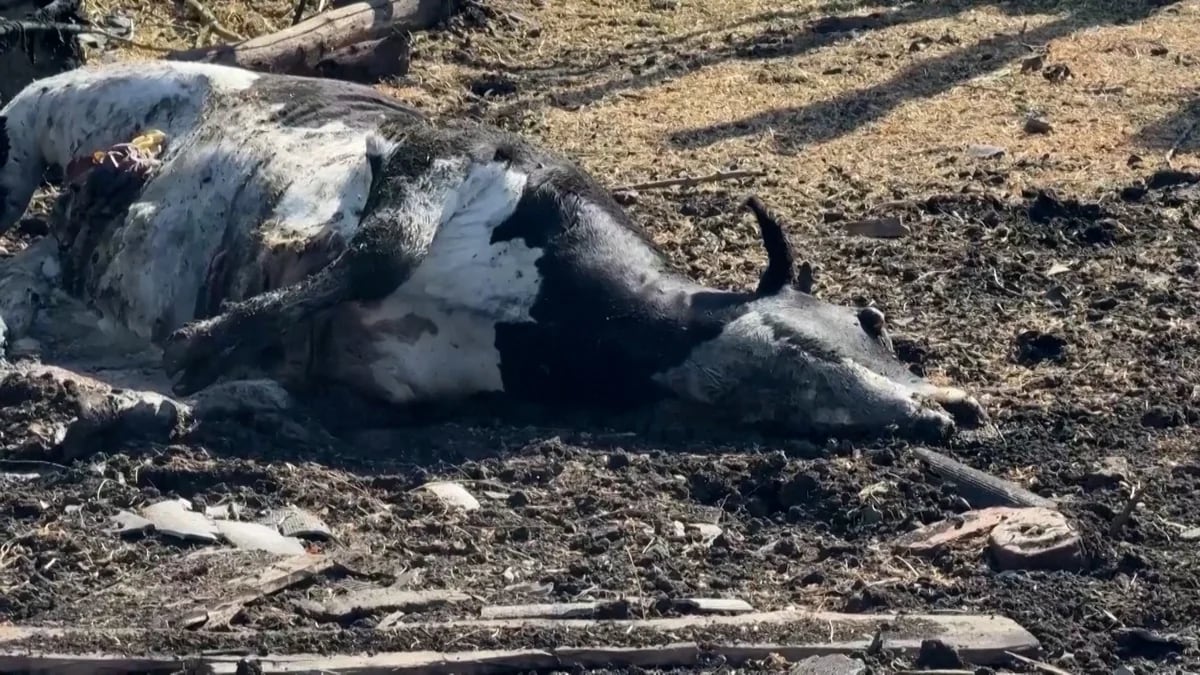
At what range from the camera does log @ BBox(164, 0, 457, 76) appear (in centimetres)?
912

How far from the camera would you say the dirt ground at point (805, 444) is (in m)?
4.57

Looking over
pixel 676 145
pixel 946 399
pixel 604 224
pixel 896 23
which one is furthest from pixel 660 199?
pixel 896 23

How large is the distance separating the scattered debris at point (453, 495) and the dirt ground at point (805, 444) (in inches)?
1.6

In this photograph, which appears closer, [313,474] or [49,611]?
[49,611]

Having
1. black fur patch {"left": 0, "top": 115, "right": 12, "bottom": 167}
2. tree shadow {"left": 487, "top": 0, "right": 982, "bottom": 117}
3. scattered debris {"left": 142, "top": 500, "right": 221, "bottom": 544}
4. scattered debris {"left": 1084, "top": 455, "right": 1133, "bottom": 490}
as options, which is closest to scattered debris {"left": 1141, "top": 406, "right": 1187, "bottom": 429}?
scattered debris {"left": 1084, "top": 455, "right": 1133, "bottom": 490}

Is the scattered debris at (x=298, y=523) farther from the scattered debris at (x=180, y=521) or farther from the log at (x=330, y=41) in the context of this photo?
the log at (x=330, y=41)

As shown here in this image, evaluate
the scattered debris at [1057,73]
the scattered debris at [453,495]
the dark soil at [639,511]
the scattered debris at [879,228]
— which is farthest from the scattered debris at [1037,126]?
the scattered debris at [453,495]

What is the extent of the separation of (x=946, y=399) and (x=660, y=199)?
2.80m

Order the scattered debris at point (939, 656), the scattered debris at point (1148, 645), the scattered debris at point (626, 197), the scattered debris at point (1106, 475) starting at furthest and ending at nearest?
the scattered debris at point (626, 197), the scattered debris at point (1106, 475), the scattered debris at point (1148, 645), the scattered debris at point (939, 656)

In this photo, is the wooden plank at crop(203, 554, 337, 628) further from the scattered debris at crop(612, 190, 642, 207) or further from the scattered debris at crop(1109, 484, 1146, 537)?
the scattered debris at crop(612, 190, 642, 207)

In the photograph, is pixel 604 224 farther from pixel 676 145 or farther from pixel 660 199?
pixel 676 145

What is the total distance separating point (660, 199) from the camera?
8.25m

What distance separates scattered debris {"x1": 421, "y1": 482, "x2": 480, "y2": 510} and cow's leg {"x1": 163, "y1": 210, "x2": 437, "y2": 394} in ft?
2.59

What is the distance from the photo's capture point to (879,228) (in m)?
7.79
